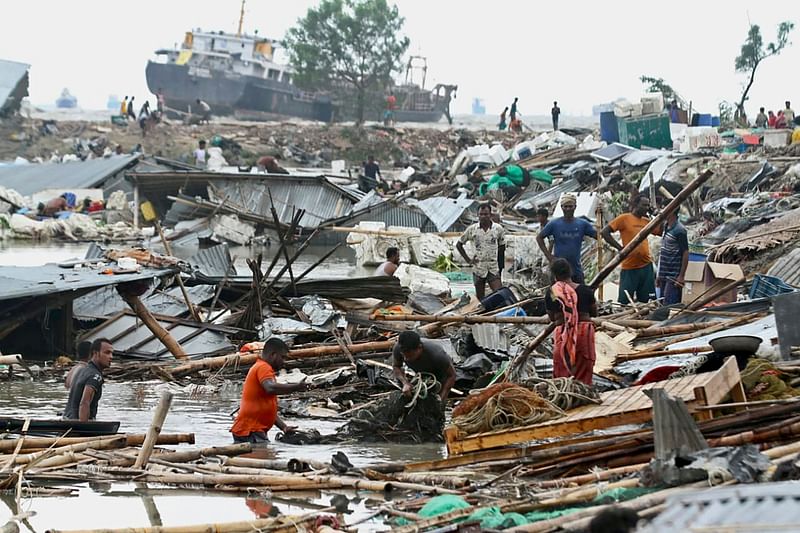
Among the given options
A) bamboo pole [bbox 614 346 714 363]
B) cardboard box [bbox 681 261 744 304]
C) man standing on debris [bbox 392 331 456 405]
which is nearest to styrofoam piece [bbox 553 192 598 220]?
cardboard box [bbox 681 261 744 304]

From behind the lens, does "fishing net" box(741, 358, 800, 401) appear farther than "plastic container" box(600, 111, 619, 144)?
No

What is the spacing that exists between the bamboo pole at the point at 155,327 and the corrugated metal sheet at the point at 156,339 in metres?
0.17

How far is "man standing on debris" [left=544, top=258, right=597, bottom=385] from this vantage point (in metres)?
9.34

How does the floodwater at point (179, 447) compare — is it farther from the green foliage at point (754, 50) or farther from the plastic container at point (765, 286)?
the green foliage at point (754, 50)

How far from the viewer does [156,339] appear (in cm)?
1409

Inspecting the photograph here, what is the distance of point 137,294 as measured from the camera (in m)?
14.1

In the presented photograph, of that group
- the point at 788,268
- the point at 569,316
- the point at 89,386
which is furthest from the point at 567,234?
the point at 89,386

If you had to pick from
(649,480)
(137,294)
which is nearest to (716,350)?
(649,480)

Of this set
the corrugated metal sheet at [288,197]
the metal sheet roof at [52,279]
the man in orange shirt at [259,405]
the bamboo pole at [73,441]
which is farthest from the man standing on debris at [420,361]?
the corrugated metal sheet at [288,197]

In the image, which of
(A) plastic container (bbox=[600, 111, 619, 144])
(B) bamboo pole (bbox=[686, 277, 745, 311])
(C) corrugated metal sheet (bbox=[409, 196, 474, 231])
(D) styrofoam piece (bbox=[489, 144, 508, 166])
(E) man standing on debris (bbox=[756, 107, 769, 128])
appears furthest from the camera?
(E) man standing on debris (bbox=[756, 107, 769, 128])

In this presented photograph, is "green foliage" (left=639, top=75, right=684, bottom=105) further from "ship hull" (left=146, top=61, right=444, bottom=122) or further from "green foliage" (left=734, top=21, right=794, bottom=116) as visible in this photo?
"ship hull" (left=146, top=61, right=444, bottom=122)

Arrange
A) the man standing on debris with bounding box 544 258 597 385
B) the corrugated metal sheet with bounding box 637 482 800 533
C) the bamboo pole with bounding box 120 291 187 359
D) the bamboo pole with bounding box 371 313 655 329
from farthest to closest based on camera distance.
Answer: the bamboo pole with bounding box 120 291 187 359 < the bamboo pole with bounding box 371 313 655 329 < the man standing on debris with bounding box 544 258 597 385 < the corrugated metal sheet with bounding box 637 482 800 533

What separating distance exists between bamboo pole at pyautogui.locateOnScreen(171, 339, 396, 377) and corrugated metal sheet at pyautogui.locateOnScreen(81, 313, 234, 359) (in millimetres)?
792

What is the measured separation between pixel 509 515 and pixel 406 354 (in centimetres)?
346
